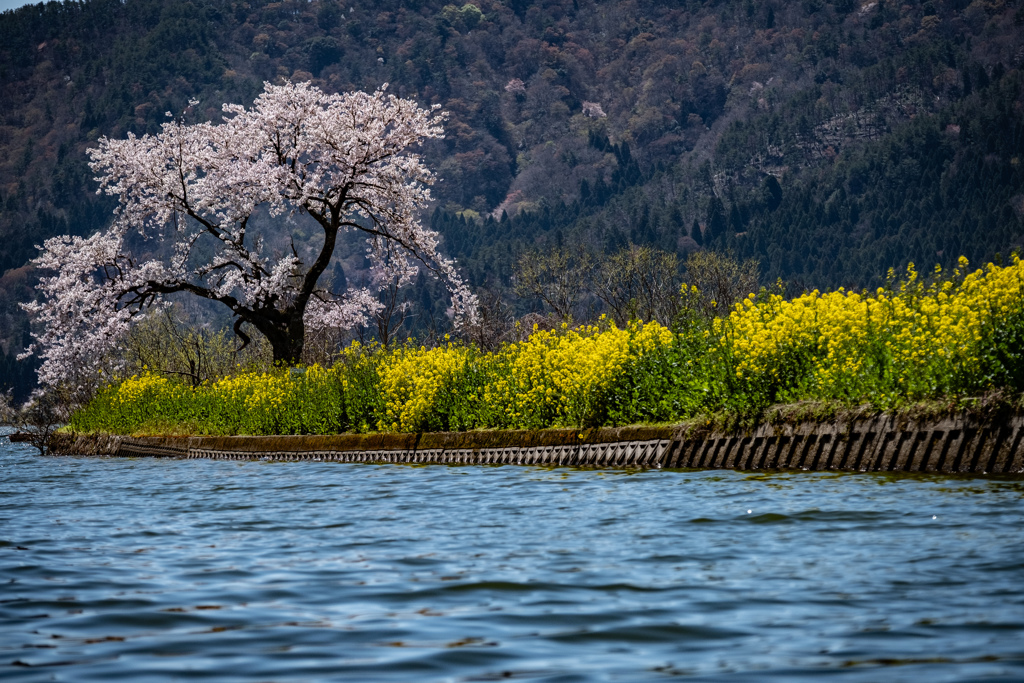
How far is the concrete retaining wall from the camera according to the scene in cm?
1094

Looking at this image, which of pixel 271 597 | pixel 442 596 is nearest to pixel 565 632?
pixel 442 596

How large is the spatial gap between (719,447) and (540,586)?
24.9 ft

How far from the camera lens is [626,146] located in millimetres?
195625

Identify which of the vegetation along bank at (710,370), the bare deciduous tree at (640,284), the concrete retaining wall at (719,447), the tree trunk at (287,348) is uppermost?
the bare deciduous tree at (640,284)

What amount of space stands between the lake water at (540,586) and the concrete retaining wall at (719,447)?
0.63 metres

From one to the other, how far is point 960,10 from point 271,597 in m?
198

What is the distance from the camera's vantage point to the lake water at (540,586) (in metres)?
4.57

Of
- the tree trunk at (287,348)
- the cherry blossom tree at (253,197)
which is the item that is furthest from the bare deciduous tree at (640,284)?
the tree trunk at (287,348)

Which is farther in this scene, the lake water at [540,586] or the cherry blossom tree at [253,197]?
the cherry blossom tree at [253,197]

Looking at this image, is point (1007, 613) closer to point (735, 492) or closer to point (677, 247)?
point (735, 492)

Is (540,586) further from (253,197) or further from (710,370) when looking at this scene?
(253,197)

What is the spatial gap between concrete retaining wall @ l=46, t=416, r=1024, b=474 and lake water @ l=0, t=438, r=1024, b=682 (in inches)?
24.9

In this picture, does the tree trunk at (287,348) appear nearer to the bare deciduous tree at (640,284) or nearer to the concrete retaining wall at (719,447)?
the concrete retaining wall at (719,447)

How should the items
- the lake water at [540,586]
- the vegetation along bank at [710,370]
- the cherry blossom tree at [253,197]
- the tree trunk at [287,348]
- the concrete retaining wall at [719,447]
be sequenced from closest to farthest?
the lake water at [540,586] → the concrete retaining wall at [719,447] → the vegetation along bank at [710,370] → the cherry blossom tree at [253,197] → the tree trunk at [287,348]
